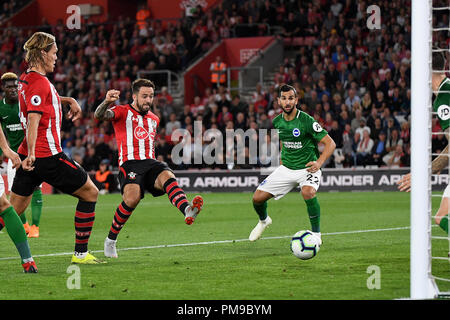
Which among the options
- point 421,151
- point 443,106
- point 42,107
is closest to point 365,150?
point 443,106

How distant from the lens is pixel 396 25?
24.2 m

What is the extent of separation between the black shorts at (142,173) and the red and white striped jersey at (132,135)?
0.07m

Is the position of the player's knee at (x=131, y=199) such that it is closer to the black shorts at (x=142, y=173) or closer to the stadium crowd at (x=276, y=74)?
the black shorts at (x=142, y=173)

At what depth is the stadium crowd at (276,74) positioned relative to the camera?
72.1ft

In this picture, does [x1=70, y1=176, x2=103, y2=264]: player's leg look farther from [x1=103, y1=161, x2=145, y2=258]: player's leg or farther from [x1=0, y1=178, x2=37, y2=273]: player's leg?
[x1=0, y1=178, x2=37, y2=273]: player's leg

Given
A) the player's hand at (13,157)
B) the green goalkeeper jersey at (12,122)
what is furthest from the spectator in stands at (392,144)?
the player's hand at (13,157)

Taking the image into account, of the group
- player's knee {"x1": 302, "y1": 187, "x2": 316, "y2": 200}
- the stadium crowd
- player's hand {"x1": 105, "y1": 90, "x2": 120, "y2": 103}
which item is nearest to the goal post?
player's hand {"x1": 105, "y1": 90, "x2": 120, "y2": 103}

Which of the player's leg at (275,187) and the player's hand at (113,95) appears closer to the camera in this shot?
the player's hand at (113,95)

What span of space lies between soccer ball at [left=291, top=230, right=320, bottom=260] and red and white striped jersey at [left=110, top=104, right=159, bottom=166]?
192 cm

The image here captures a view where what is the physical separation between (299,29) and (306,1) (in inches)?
41.3

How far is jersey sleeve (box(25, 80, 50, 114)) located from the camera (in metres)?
7.50

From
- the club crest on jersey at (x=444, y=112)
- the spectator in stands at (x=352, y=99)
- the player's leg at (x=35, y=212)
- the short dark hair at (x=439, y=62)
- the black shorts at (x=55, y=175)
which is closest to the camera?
the short dark hair at (x=439, y=62)

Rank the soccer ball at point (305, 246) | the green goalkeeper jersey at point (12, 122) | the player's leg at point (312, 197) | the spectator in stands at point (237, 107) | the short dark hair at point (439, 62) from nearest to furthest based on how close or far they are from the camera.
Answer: the short dark hair at point (439, 62) → the soccer ball at point (305, 246) → the player's leg at point (312, 197) → the green goalkeeper jersey at point (12, 122) → the spectator in stands at point (237, 107)

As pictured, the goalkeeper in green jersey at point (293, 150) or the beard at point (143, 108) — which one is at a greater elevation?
the beard at point (143, 108)
